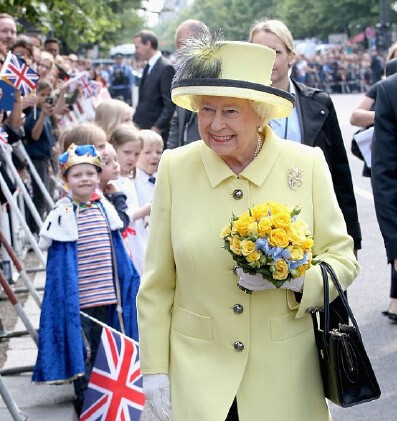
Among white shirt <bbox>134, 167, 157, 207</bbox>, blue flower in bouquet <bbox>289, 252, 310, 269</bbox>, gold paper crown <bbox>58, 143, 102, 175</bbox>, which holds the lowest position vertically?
white shirt <bbox>134, 167, 157, 207</bbox>

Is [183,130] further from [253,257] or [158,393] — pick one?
[253,257]

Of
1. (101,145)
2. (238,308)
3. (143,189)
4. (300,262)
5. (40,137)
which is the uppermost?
(300,262)

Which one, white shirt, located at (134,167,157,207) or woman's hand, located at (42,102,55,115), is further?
woman's hand, located at (42,102,55,115)

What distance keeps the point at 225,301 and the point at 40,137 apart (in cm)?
824

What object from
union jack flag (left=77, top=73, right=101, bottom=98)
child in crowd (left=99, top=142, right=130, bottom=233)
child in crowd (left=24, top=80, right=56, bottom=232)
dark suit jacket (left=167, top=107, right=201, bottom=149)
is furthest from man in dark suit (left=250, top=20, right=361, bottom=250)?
union jack flag (left=77, top=73, right=101, bottom=98)

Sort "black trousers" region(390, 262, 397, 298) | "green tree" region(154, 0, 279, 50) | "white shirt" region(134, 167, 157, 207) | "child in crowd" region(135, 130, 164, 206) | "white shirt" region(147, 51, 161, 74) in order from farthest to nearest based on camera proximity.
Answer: "green tree" region(154, 0, 279, 50) < "white shirt" region(147, 51, 161, 74) < "black trousers" region(390, 262, 397, 298) < "child in crowd" region(135, 130, 164, 206) < "white shirt" region(134, 167, 157, 207)

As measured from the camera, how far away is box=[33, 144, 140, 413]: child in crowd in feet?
20.6

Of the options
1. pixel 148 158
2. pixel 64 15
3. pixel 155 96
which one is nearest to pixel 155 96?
pixel 155 96

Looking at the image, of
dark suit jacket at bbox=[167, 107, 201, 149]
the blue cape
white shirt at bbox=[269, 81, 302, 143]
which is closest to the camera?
white shirt at bbox=[269, 81, 302, 143]

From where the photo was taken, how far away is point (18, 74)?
27.7ft

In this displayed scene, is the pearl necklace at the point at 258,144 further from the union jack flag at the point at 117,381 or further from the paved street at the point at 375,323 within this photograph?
the paved street at the point at 375,323

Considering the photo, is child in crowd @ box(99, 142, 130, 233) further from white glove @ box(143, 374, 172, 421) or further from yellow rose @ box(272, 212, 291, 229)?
yellow rose @ box(272, 212, 291, 229)

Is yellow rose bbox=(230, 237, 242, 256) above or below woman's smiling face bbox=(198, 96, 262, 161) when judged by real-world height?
below

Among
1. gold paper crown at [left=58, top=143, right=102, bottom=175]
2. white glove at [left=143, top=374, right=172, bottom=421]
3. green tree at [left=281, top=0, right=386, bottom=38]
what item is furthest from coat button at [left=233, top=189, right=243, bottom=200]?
green tree at [left=281, top=0, right=386, bottom=38]
